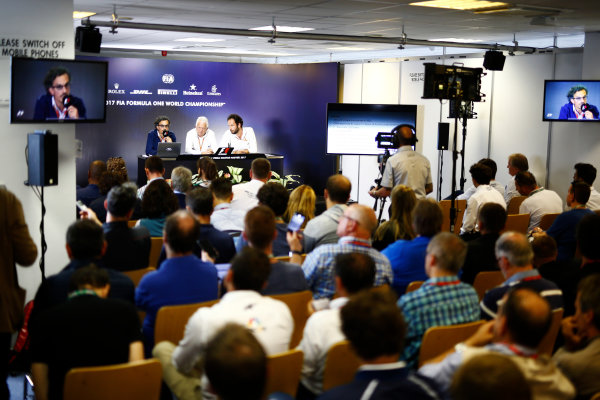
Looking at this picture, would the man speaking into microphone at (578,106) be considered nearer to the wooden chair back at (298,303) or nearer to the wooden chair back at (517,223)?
the wooden chair back at (517,223)

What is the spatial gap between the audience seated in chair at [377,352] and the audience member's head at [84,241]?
1729 millimetres

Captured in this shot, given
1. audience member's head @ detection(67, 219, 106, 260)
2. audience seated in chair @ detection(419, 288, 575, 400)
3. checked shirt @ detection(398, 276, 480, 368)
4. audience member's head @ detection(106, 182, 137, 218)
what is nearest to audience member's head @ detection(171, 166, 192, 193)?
audience member's head @ detection(106, 182, 137, 218)

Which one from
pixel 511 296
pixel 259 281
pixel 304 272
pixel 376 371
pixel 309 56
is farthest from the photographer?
pixel 309 56

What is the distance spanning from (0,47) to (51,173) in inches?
47.1

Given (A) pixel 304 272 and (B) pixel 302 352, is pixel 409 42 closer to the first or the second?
(A) pixel 304 272

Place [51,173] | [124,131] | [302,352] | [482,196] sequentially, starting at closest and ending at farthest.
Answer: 1. [302,352]
2. [51,173]
3. [482,196]
4. [124,131]

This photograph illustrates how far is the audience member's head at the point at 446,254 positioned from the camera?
343 centimetres

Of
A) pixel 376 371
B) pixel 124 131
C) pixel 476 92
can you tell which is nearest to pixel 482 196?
pixel 476 92

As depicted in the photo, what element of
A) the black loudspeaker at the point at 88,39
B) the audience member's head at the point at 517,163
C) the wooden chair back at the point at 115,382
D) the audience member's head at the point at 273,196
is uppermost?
the black loudspeaker at the point at 88,39

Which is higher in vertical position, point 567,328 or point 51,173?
point 51,173

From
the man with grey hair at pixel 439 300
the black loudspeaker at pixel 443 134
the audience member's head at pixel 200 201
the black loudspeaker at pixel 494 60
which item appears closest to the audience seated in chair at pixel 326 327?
the man with grey hair at pixel 439 300

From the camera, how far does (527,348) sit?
8.40 feet

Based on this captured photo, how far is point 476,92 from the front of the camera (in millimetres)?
9688

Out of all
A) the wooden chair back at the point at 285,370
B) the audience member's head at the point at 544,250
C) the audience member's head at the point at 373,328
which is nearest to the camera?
the audience member's head at the point at 373,328
